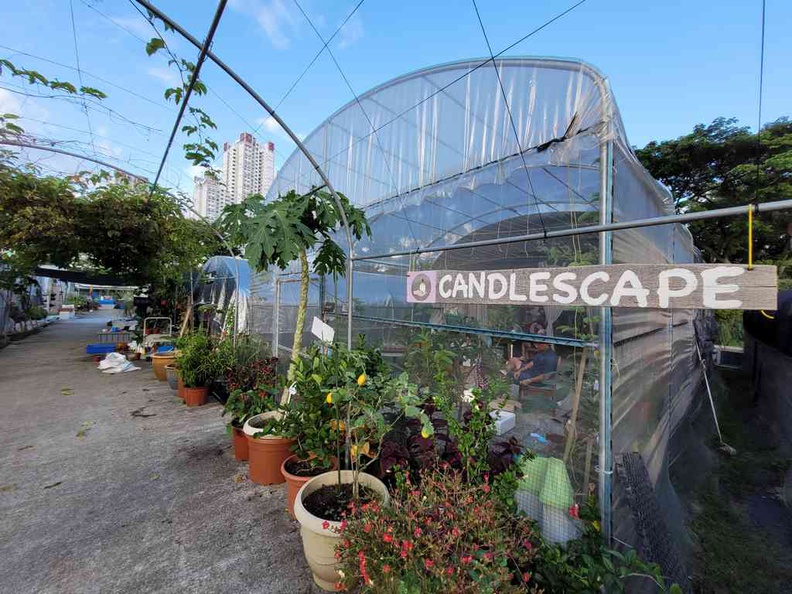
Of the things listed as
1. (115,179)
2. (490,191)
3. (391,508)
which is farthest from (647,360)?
(115,179)

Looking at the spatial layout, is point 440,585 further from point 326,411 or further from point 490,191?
point 490,191

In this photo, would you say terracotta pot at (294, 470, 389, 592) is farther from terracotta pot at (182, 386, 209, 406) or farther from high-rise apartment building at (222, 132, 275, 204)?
high-rise apartment building at (222, 132, 275, 204)

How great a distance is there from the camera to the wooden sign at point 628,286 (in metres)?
1.03

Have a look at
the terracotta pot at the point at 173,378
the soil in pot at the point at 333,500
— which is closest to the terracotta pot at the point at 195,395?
the terracotta pot at the point at 173,378

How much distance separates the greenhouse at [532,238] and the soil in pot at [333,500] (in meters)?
0.95

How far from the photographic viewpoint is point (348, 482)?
2.07 metres

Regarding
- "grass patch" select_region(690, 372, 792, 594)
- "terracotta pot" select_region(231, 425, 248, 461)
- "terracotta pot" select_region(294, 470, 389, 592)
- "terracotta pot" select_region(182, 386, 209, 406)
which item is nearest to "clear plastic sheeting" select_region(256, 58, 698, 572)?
"grass patch" select_region(690, 372, 792, 594)

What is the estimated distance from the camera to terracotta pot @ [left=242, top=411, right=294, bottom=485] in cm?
260

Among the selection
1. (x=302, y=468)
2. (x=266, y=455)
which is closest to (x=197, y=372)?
(x=266, y=455)

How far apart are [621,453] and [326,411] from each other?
185 centimetres

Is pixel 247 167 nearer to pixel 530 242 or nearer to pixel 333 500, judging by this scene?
pixel 530 242

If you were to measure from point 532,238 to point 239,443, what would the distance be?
3.05 metres

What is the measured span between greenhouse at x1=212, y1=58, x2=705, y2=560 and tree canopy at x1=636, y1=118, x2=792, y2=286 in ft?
44.4

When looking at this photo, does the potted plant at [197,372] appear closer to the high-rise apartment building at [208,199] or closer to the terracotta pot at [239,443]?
the terracotta pot at [239,443]
